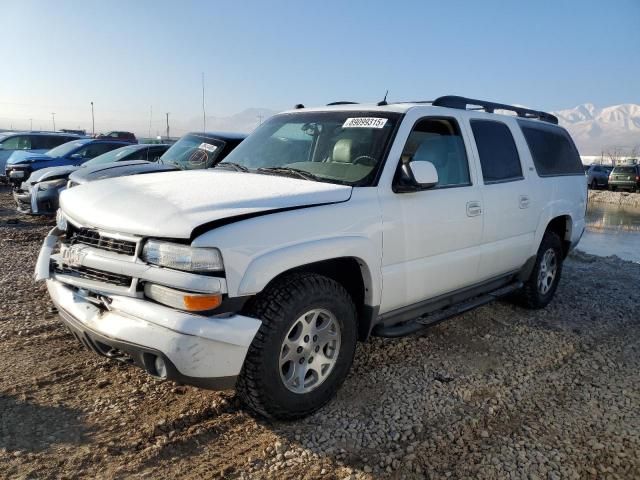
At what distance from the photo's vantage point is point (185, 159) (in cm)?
770

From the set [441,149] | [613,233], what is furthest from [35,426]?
[613,233]

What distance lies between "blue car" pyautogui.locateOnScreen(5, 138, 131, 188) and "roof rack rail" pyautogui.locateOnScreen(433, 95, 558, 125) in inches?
399

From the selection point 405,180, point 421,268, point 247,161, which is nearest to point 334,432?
point 421,268

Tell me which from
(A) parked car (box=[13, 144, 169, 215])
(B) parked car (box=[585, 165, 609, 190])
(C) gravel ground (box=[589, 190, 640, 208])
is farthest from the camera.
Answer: (B) parked car (box=[585, 165, 609, 190])

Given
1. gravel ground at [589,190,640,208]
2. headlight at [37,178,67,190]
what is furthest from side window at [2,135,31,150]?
gravel ground at [589,190,640,208]

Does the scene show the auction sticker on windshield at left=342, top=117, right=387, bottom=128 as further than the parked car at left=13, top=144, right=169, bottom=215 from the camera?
No

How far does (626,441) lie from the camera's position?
119 inches

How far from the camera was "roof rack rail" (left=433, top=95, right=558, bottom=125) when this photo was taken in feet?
13.9

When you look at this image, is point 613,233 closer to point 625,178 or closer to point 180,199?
point 180,199

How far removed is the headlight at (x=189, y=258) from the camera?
2.55 metres

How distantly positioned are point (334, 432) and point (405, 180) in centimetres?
166

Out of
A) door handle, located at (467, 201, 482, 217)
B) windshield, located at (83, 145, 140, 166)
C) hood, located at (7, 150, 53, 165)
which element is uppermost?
door handle, located at (467, 201, 482, 217)

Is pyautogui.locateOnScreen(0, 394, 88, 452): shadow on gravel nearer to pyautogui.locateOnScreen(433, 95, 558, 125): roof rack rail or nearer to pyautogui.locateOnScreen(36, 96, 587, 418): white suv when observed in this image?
pyautogui.locateOnScreen(36, 96, 587, 418): white suv

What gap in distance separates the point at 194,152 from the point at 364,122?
4.62 metres
